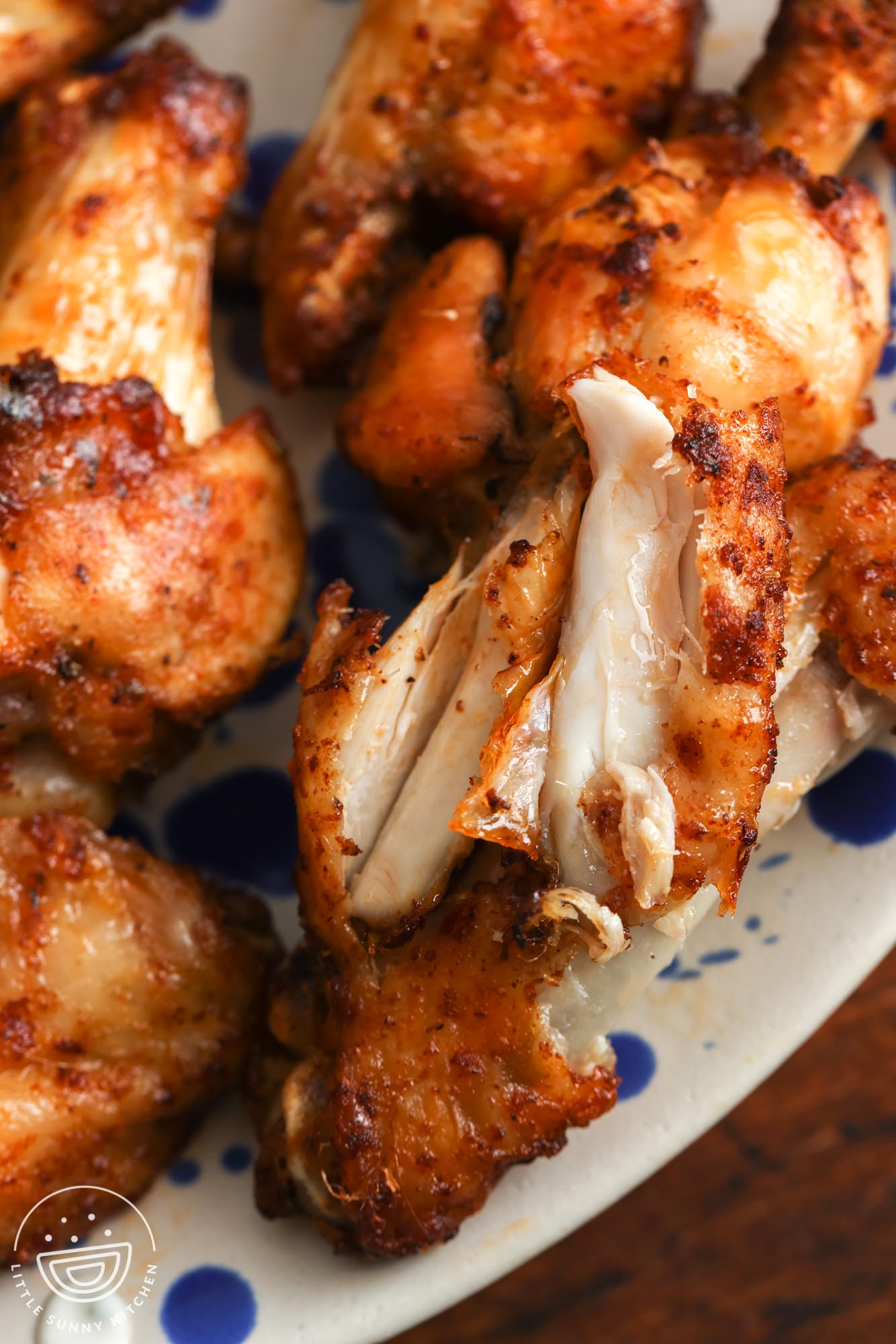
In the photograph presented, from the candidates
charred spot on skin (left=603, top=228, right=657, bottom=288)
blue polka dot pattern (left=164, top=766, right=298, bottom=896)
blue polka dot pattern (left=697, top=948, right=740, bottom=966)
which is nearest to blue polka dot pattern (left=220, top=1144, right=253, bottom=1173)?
blue polka dot pattern (left=164, top=766, right=298, bottom=896)

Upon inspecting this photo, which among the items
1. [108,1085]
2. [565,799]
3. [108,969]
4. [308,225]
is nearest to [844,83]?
[308,225]

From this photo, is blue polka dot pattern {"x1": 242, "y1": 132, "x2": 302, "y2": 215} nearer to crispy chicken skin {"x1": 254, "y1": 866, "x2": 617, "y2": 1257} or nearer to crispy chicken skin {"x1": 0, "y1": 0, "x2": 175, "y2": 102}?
crispy chicken skin {"x1": 0, "y1": 0, "x2": 175, "y2": 102}

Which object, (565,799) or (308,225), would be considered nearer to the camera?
(565,799)

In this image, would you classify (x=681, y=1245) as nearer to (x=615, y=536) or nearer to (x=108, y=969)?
(x=108, y=969)

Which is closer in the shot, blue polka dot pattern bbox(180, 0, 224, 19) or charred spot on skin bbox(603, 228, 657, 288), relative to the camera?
charred spot on skin bbox(603, 228, 657, 288)

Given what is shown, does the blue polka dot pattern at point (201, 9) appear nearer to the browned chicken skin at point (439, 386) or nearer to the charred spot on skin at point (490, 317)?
the browned chicken skin at point (439, 386)
